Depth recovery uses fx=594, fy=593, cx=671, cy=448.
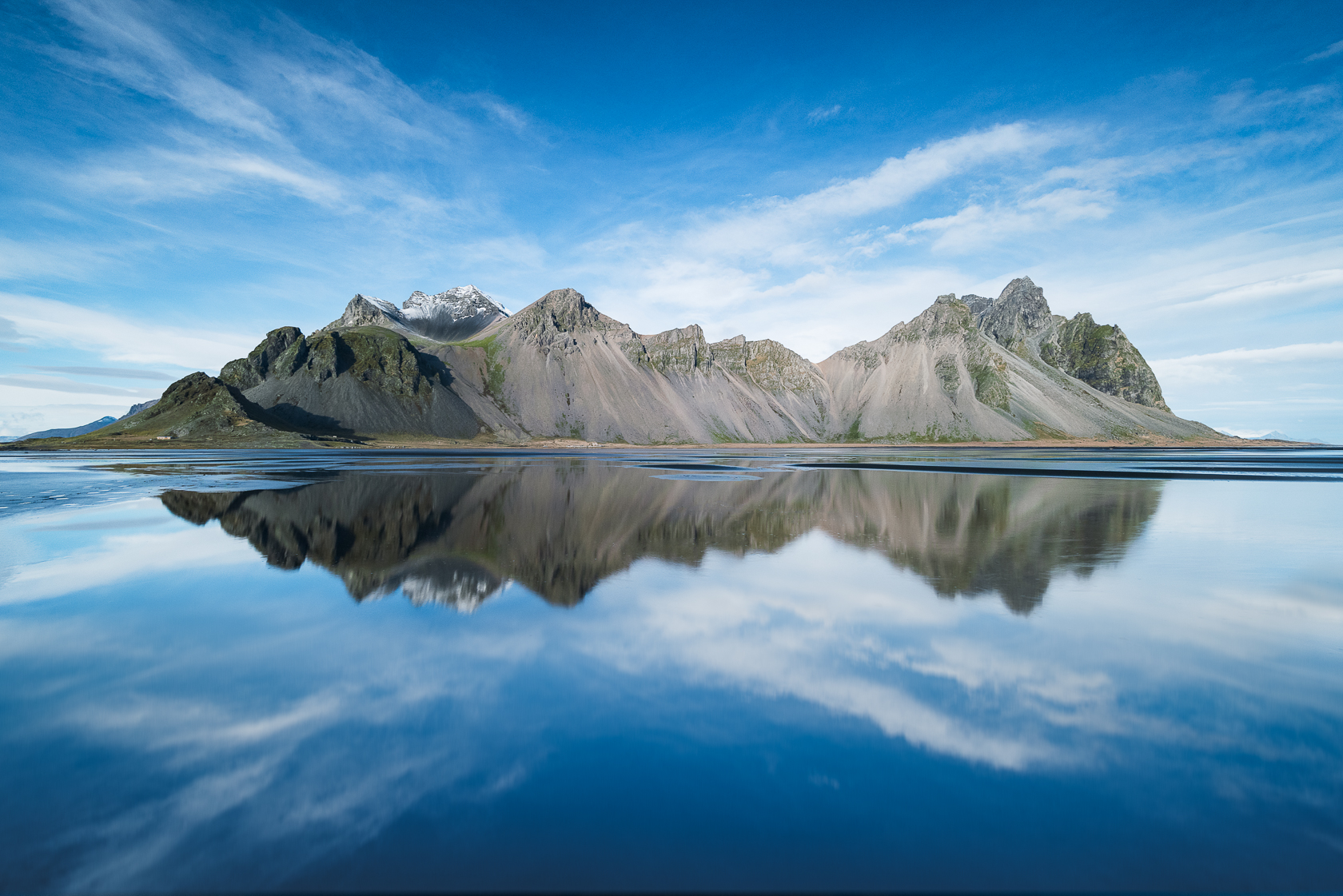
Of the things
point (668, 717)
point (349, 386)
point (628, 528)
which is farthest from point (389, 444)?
point (668, 717)

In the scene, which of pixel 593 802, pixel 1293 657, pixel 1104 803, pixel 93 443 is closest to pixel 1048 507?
pixel 1293 657

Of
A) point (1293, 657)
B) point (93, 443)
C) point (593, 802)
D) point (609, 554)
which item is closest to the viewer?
point (593, 802)

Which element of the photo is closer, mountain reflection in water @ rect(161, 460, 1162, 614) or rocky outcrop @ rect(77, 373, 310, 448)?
mountain reflection in water @ rect(161, 460, 1162, 614)

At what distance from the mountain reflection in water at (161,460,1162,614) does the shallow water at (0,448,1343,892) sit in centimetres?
29

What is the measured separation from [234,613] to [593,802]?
33.8ft

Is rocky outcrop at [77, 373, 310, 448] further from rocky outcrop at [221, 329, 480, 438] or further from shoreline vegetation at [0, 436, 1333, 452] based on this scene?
rocky outcrop at [221, 329, 480, 438]

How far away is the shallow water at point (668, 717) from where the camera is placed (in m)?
4.98

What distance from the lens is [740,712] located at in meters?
7.69

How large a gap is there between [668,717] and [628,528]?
589 inches

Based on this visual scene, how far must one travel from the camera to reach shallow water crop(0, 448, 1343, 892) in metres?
4.98

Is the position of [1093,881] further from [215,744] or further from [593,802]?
[215,744]

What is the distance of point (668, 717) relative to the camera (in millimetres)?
7543

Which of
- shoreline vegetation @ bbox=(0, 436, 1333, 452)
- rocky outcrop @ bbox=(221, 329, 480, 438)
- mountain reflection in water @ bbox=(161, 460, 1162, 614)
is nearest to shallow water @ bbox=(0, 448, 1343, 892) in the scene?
mountain reflection in water @ bbox=(161, 460, 1162, 614)

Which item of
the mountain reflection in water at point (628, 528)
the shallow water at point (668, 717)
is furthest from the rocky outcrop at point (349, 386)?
the shallow water at point (668, 717)
